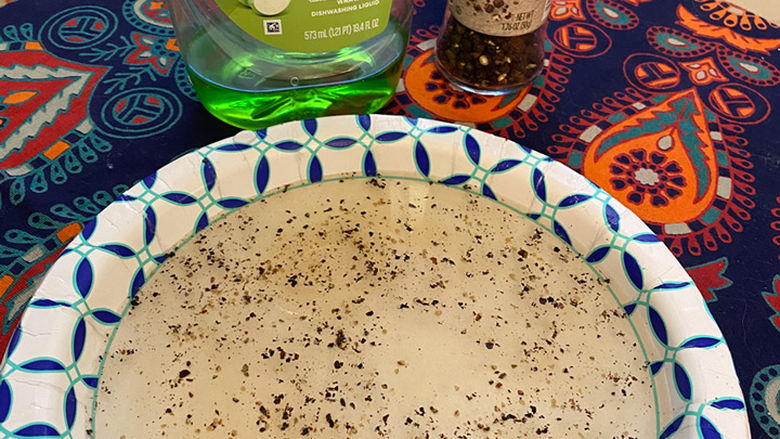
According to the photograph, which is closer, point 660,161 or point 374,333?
point 374,333

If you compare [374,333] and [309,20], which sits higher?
[309,20]

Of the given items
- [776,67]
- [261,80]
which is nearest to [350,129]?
[261,80]

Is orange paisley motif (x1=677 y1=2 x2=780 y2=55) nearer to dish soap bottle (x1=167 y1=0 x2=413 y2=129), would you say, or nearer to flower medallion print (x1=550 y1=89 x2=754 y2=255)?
flower medallion print (x1=550 y1=89 x2=754 y2=255)

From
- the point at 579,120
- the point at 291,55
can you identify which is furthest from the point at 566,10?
the point at 291,55

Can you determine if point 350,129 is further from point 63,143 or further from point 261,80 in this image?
point 63,143

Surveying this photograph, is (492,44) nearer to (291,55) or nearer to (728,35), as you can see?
(291,55)

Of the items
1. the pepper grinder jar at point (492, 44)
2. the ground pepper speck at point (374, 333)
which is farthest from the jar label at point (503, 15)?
the ground pepper speck at point (374, 333)

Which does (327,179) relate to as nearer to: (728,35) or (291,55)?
(291,55)
